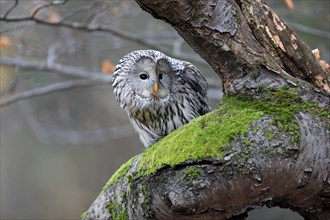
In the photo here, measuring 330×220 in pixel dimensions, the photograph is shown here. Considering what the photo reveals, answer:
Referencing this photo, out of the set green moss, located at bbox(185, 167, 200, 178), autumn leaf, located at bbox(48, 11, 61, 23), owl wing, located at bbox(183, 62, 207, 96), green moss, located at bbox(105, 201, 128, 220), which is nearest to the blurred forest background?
autumn leaf, located at bbox(48, 11, 61, 23)

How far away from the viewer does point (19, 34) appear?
18.1 ft

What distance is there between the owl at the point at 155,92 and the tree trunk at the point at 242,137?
0.95m

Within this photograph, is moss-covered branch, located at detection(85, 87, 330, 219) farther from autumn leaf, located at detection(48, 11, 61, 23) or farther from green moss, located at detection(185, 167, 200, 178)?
autumn leaf, located at detection(48, 11, 61, 23)

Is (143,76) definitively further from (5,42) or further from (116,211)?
(5,42)

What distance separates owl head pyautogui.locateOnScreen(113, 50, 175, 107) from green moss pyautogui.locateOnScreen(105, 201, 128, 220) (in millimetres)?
878

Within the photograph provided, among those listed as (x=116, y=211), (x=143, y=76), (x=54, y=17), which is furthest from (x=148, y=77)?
(x=54, y=17)

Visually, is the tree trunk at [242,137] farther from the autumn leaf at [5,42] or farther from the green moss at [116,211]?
the autumn leaf at [5,42]

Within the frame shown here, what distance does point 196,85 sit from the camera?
401 cm

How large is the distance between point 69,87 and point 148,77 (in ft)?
5.98

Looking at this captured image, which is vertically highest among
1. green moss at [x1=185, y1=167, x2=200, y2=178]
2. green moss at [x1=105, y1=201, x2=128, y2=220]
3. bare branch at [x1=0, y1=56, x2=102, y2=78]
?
bare branch at [x1=0, y1=56, x2=102, y2=78]

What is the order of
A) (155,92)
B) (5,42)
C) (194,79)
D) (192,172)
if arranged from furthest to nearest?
(5,42) → (194,79) → (155,92) → (192,172)

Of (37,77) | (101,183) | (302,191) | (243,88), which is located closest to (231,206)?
(302,191)

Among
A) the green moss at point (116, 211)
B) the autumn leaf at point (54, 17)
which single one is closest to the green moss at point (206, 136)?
the green moss at point (116, 211)

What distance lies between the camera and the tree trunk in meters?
2.49
